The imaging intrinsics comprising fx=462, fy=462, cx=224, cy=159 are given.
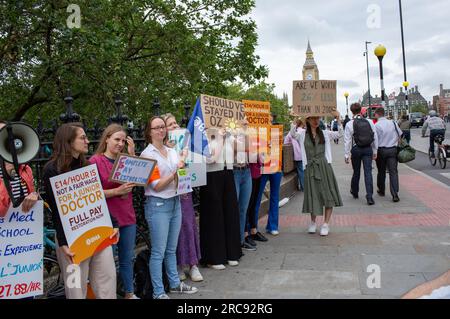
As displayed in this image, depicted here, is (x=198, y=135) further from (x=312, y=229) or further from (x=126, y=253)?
(x=312, y=229)

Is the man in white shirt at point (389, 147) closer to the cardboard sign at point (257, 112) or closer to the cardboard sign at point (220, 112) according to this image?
the cardboard sign at point (257, 112)

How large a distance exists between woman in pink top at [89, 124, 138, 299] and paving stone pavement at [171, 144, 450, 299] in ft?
2.44

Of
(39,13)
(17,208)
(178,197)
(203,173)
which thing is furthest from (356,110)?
(17,208)

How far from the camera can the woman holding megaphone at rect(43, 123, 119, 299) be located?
11.2ft

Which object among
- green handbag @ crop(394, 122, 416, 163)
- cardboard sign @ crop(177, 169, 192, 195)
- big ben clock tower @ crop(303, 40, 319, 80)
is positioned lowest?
green handbag @ crop(394, 122, 416, 163)

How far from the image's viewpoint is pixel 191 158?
5059 millimetres

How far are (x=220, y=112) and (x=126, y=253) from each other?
2.31 meters

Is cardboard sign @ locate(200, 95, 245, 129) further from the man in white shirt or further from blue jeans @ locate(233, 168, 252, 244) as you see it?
the man in white shirt

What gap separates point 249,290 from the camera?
4.67 metres

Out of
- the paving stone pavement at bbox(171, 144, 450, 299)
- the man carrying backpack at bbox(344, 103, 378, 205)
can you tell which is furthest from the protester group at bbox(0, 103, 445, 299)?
the man carrying backpack at bbox(344, 103, 378, 205)

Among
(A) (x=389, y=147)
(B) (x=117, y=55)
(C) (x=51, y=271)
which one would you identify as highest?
(B) (x=117, y=55)

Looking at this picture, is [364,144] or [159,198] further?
[364,144]

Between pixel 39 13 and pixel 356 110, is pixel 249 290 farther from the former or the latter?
pixel 39 13

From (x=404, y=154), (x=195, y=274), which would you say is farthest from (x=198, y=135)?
(x=404, y=154)
